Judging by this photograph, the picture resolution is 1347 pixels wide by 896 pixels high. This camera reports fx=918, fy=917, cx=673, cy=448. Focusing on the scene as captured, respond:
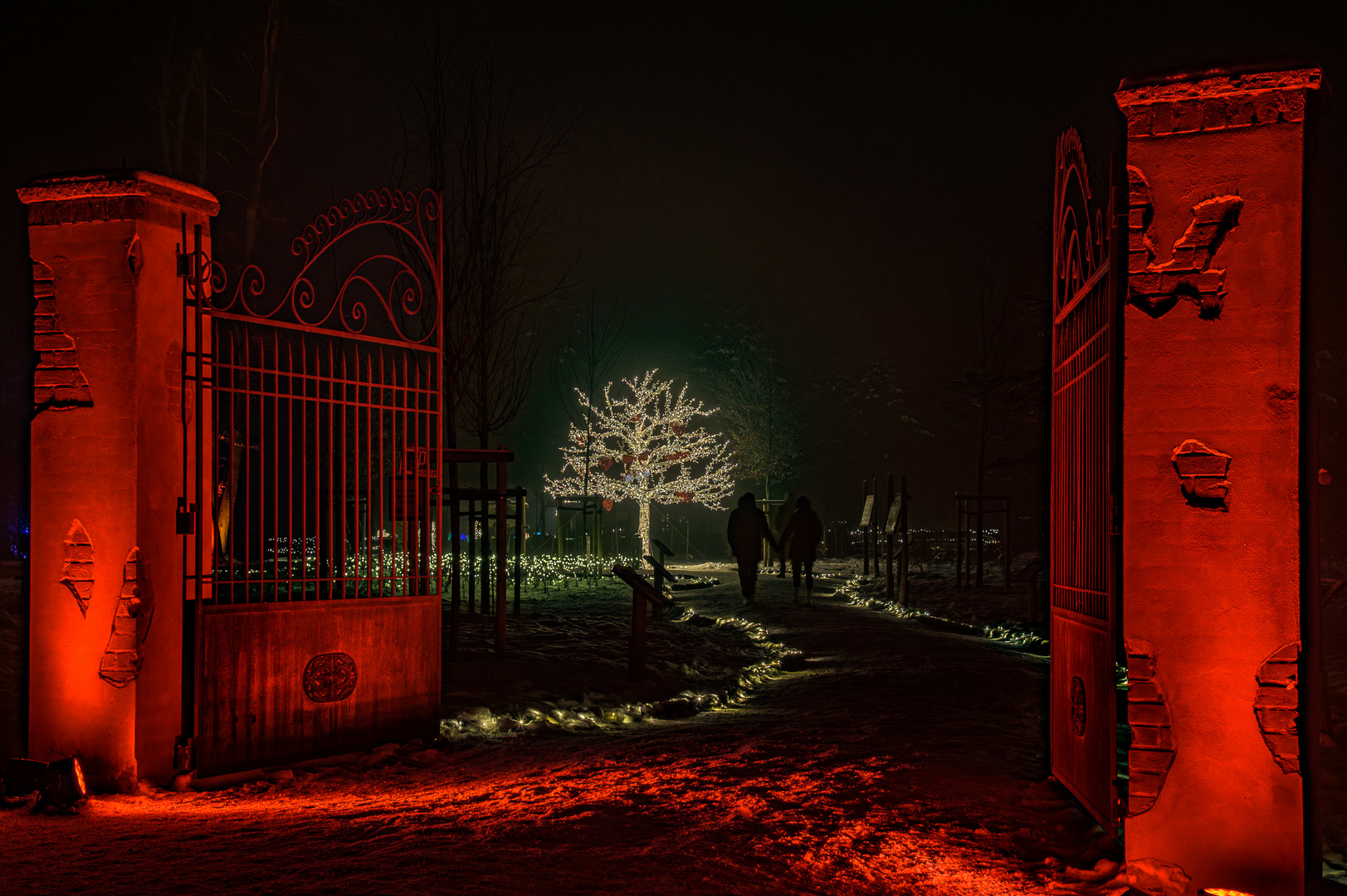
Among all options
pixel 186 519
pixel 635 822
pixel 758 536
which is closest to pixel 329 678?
pixel 186 519

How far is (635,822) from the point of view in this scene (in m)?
5.37

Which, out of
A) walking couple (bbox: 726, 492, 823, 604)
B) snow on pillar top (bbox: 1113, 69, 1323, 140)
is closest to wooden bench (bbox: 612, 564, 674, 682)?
snow on pillar top (bbox: 1113, 69, 1323, 140)

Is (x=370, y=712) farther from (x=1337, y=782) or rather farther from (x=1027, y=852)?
(x=1337, y=782)

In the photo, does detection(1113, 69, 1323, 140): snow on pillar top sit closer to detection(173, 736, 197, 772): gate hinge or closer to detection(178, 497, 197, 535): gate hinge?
detection(178, 497, 197, 535): gate hinge

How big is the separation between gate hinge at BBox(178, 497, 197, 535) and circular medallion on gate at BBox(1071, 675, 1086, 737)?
233 inches

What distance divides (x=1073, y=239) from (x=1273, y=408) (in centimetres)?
173

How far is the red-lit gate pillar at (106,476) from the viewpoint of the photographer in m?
6.20

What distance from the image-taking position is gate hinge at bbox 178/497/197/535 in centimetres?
641

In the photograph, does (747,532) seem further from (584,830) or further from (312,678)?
(584,830)

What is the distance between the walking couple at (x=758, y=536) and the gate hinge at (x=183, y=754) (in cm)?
1144

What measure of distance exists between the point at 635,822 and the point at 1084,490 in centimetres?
332

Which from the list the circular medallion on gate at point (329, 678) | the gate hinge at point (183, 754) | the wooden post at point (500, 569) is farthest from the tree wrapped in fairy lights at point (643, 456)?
the gate hinge at point (183, 754)

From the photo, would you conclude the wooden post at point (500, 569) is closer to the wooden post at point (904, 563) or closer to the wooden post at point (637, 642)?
the wooden post at point (637, 642)

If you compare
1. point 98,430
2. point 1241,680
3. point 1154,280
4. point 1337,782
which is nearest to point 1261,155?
point 1154,280
